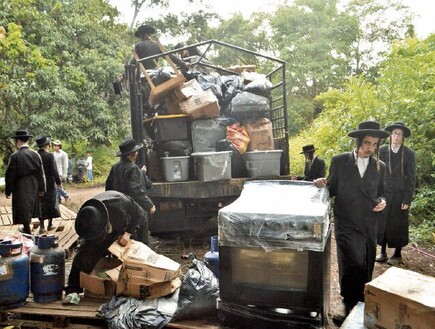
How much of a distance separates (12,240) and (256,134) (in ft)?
10.7

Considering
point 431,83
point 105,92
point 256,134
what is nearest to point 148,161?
point 256,134

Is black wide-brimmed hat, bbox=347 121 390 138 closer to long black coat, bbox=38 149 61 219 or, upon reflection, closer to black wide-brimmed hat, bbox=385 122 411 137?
black wide-brimmed hat, bbox=385 122 411 137

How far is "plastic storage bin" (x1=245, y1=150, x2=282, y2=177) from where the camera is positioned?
17.1ft

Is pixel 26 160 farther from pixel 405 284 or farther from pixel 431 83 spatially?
pixel 431 83

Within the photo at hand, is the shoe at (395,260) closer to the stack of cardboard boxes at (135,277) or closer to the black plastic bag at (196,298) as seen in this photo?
the black plastic bag at (196,298)

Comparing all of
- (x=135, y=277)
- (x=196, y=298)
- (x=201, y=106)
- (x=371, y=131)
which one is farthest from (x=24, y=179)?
(x=371, y=131)

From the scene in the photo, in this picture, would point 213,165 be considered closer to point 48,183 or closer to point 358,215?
point 358,215

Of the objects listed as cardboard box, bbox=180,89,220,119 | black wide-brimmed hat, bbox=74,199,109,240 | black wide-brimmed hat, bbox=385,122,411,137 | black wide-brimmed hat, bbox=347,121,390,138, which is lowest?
black wide-brimmed hat, bbox=74,199,109,240

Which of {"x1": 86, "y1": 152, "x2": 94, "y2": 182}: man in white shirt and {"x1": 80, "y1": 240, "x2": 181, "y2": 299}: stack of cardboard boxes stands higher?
{"x1": 86, "y1": 152, "x2": 94, "y2": 182}: man in white shirt

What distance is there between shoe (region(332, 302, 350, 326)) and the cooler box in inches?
117

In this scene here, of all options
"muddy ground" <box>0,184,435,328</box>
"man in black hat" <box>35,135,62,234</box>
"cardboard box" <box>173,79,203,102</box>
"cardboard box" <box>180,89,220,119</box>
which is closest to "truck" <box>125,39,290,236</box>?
"muddy ground" <box>0,184,435,328</box>

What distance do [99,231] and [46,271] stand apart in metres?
0.59

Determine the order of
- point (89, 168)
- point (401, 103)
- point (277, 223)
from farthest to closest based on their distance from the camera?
point (89, 168), point (401, 103), point (277, 223)

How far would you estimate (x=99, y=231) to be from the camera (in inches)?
139
